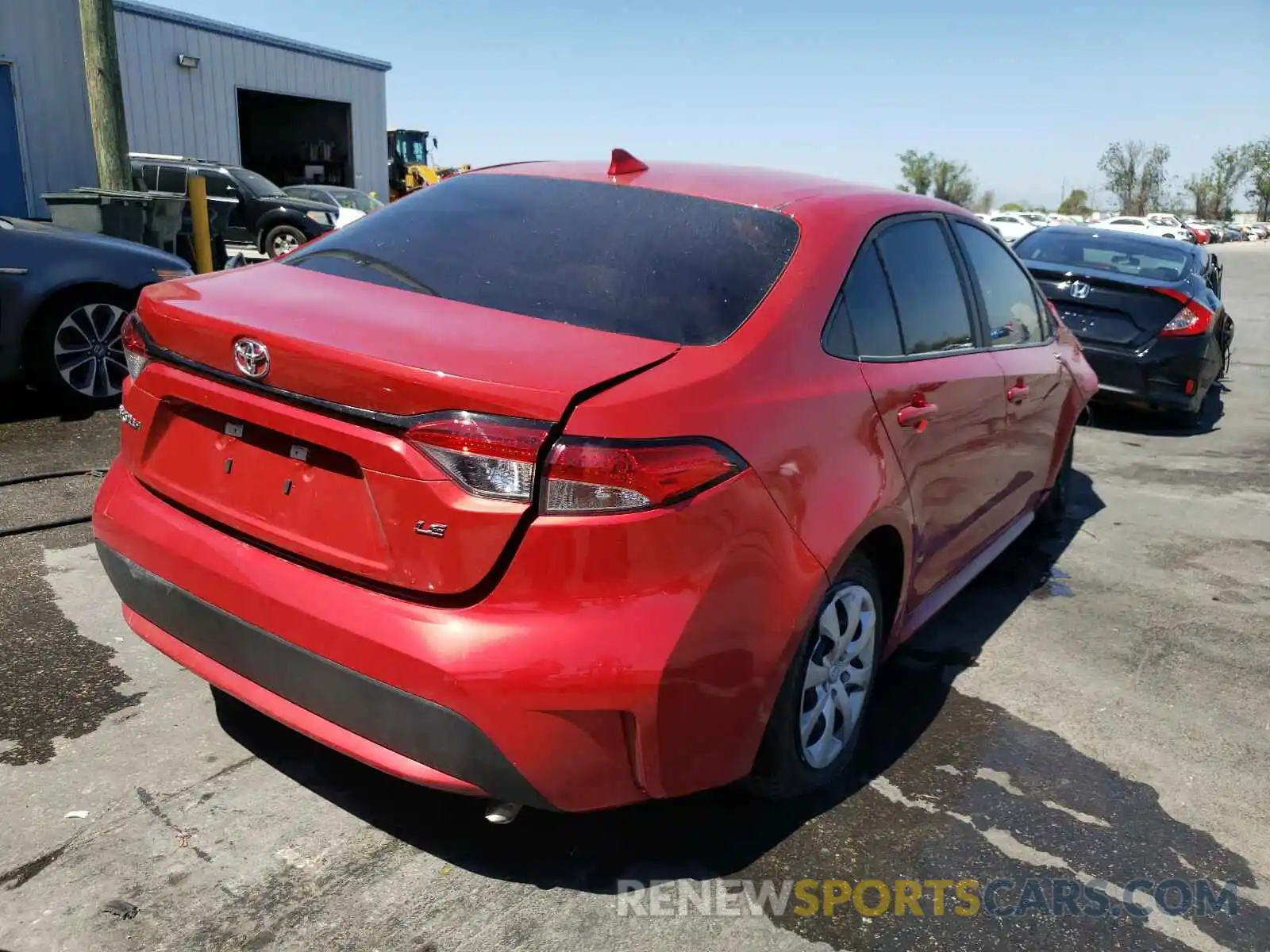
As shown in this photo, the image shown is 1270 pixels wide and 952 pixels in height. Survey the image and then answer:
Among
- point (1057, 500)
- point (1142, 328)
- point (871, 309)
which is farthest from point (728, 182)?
point (1142, 328)

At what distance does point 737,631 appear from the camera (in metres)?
2.21

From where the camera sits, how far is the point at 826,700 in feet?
8.97

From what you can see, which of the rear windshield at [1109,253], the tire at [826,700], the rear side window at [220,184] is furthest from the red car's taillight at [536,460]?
the rear side window at [220,184]

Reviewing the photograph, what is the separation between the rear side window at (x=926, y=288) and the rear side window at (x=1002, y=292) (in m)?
0.26

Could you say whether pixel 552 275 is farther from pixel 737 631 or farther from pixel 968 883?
pixel 968 883

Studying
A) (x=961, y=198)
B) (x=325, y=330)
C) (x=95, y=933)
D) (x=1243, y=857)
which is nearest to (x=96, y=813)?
Result: (x=95, y=933)

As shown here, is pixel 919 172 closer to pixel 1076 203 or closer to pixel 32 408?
pixel 1076 203

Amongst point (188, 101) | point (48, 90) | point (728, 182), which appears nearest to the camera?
point (728, 182)

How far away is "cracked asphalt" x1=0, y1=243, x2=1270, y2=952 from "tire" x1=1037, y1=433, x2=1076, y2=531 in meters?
1.14

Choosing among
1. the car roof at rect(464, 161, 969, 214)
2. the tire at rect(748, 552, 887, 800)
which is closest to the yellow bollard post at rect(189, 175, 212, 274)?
the car roof at rect(464, 161, 969, 214)

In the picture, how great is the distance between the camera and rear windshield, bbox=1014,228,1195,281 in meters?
8.27

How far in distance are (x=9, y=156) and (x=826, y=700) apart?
654 inches

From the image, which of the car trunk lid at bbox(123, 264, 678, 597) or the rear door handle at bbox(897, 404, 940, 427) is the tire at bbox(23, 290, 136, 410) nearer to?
the car trunk lid at bbox(123, 264, 678, 597)

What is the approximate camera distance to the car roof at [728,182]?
2.96m
